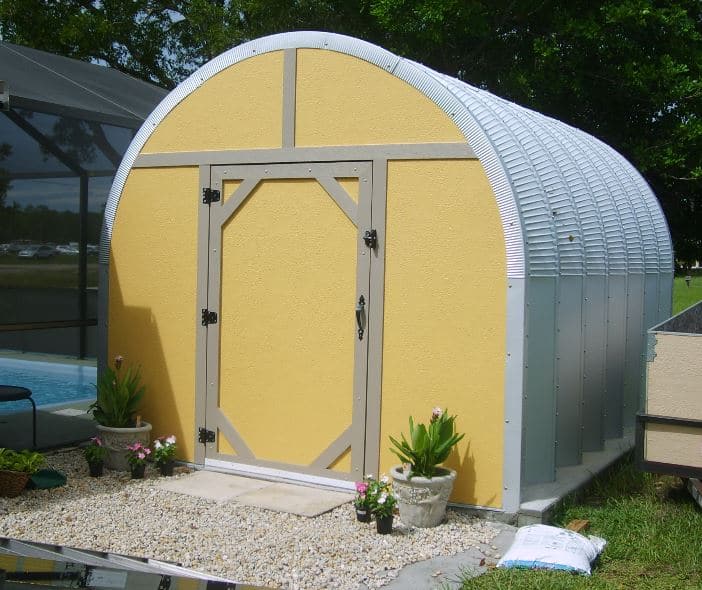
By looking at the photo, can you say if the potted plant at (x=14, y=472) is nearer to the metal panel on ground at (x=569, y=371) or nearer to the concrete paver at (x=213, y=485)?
the concrete paver at (x=213, y=485)

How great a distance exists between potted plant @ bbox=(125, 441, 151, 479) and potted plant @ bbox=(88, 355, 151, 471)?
0.21m

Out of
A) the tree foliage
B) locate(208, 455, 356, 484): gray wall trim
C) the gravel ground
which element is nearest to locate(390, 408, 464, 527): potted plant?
the gravel ground

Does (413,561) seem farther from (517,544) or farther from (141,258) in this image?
(141,258)

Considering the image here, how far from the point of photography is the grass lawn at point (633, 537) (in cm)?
479

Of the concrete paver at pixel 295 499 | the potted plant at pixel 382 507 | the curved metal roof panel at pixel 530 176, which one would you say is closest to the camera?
the potted plant at pixel 382 507

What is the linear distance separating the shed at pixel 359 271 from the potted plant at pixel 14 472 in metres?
1.29

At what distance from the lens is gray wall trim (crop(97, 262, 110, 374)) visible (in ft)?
25.0

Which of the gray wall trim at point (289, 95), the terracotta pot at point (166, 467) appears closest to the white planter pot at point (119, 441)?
the terracotta pot at point (166, 467)

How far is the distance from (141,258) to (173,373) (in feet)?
3.19

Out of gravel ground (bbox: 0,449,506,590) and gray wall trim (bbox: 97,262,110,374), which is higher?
gray wall trim (bbox: 97,262,110,374)

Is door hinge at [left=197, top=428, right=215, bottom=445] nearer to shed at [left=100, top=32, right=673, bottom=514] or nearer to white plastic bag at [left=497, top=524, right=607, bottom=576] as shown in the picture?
shed at [left=100, top=32, right=673, bottom=514]

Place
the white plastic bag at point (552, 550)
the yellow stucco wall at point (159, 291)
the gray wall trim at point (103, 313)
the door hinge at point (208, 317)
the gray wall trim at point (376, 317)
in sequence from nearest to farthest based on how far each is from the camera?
the white plastic bag at point (552, 550) → the gray wall trim at point (376, 317) → the door hinge at point (208, 317) → the yellow stucco wall at point (159, 291) → the gray wall trim at point (103, 313)

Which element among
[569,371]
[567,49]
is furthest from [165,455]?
[567,49]

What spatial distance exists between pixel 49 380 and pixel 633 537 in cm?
780
